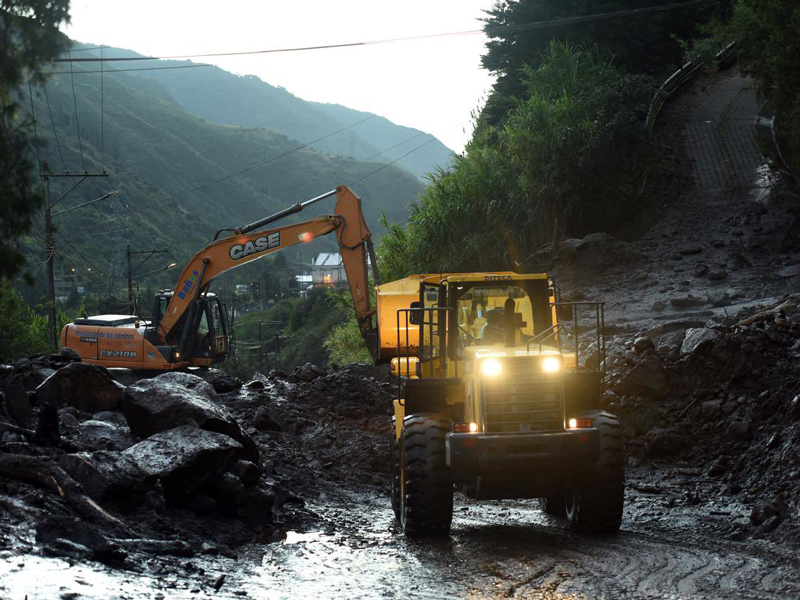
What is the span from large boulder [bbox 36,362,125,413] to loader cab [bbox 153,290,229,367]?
34.0ft

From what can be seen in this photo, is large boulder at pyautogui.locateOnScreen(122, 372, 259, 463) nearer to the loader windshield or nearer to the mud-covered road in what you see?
the mud-covered road

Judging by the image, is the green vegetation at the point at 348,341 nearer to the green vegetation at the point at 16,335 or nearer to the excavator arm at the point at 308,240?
the excavator arm at the point at 308,240

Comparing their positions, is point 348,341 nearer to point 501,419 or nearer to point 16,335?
point 16,335

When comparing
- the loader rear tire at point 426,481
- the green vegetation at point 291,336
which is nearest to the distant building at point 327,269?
the green vegetation at point 291,336

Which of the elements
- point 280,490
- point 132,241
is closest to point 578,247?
point 280,490

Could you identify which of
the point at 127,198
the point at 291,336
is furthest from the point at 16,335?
the point at 127,198

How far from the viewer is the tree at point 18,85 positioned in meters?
8.28

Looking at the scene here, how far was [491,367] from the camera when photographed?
29.8ft

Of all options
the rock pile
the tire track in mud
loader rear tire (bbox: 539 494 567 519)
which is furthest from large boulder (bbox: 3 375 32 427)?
loader rear tire (bbox: 539 494 567 519)

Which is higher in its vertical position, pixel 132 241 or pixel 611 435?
pixel 132 241

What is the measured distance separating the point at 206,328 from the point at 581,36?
22.2m

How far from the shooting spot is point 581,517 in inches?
378

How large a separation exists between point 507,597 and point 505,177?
24.5 metres

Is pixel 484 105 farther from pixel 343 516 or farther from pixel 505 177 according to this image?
pixel 343 516
